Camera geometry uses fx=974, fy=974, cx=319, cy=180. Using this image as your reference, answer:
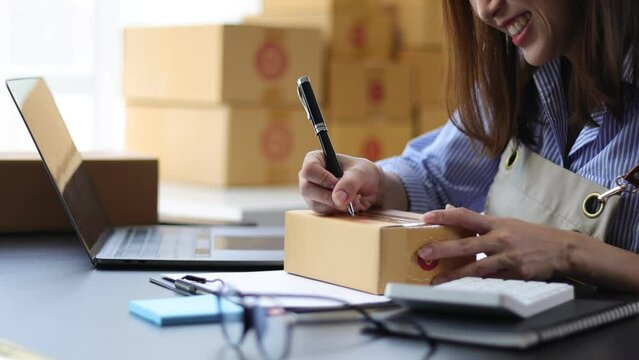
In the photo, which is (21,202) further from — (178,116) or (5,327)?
(178,116)

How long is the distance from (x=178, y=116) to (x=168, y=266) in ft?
4.55

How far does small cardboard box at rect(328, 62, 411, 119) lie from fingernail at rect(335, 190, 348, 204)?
155 cm

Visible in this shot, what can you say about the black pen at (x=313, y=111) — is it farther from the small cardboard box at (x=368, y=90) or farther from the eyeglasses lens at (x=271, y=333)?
the small cardboard box at (x=368, y=90)

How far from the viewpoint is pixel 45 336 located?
0.76 m

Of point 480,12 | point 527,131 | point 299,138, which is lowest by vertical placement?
point 299,138

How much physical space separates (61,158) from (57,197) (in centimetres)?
23

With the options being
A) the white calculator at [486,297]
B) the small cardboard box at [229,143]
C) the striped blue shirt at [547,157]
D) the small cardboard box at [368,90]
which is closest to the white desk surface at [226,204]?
the small cardboard box at [229,143]

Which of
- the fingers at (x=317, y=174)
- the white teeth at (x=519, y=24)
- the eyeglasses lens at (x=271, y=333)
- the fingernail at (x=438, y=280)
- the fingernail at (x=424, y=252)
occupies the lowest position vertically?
the fingernail at (x=438, y=280)

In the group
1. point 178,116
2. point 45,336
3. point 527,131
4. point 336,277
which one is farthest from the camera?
point 178,116

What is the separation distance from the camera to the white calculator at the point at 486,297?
0.74 m

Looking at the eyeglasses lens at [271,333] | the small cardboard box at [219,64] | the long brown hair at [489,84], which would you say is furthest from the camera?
the small cardboard box at [219,64]

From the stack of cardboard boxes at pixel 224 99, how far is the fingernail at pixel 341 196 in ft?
4.28

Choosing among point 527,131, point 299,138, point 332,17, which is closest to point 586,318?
point 527,131

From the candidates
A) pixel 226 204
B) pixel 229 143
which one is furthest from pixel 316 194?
pixel 229 143
